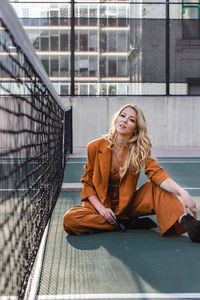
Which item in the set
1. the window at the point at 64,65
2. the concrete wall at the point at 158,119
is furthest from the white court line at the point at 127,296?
the window at the point at 64,65

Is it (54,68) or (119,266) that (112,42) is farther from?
(119,266)

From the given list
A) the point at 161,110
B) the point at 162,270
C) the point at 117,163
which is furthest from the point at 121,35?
the point at 162,270

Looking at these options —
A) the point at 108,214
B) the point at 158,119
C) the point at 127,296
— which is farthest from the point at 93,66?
the point at 127,296

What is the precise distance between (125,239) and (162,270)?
2.99ft

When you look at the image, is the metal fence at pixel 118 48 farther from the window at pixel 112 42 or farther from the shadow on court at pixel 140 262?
the shadow on court at pixel 140 262

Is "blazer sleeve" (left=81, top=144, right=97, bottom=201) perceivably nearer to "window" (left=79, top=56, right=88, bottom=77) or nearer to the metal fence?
the metal fence

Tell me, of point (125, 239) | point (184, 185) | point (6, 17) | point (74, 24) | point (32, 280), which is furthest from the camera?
point (74, 24)

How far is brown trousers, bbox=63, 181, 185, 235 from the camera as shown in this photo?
4.36 meters

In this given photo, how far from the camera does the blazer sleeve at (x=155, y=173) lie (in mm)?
4355

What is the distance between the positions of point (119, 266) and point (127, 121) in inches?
53.4

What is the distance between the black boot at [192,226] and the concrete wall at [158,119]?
10306 millimetres

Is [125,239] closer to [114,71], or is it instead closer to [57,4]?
[114,71]

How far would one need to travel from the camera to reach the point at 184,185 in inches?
299

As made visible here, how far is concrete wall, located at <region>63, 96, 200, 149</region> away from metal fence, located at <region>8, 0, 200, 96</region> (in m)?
0.27
